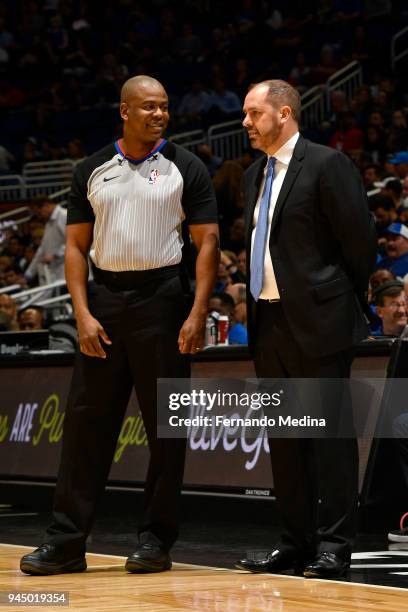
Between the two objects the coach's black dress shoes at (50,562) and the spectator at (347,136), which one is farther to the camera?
the spectator at (347,136)

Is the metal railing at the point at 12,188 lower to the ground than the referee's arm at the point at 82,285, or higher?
higher

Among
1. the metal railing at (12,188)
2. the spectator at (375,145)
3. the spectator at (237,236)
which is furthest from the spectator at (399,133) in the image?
the metal railing at (12,188)

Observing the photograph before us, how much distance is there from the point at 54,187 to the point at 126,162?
12580mm

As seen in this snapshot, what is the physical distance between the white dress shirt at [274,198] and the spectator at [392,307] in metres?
A: 2.70

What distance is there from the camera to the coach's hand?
502cm

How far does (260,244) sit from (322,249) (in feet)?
0.85

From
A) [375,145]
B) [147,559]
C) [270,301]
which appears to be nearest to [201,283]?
[270,301]

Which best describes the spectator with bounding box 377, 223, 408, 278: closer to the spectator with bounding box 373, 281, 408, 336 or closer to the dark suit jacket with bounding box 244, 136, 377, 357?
the spectator with bounding box 373, 281, 408, 336

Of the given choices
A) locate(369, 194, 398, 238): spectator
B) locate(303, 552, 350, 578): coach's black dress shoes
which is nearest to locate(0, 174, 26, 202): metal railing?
locate(369, 194, 398, 238): spectator

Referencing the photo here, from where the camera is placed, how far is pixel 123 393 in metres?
5.19

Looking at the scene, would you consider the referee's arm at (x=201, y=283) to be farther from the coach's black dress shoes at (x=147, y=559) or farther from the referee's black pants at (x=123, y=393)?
the coach's black dress shoes at (x=147, y=559)

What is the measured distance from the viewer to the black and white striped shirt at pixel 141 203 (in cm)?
512

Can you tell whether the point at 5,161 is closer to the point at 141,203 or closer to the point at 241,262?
the point at 241,262

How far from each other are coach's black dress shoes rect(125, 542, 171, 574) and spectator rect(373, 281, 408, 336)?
3.05 metres
